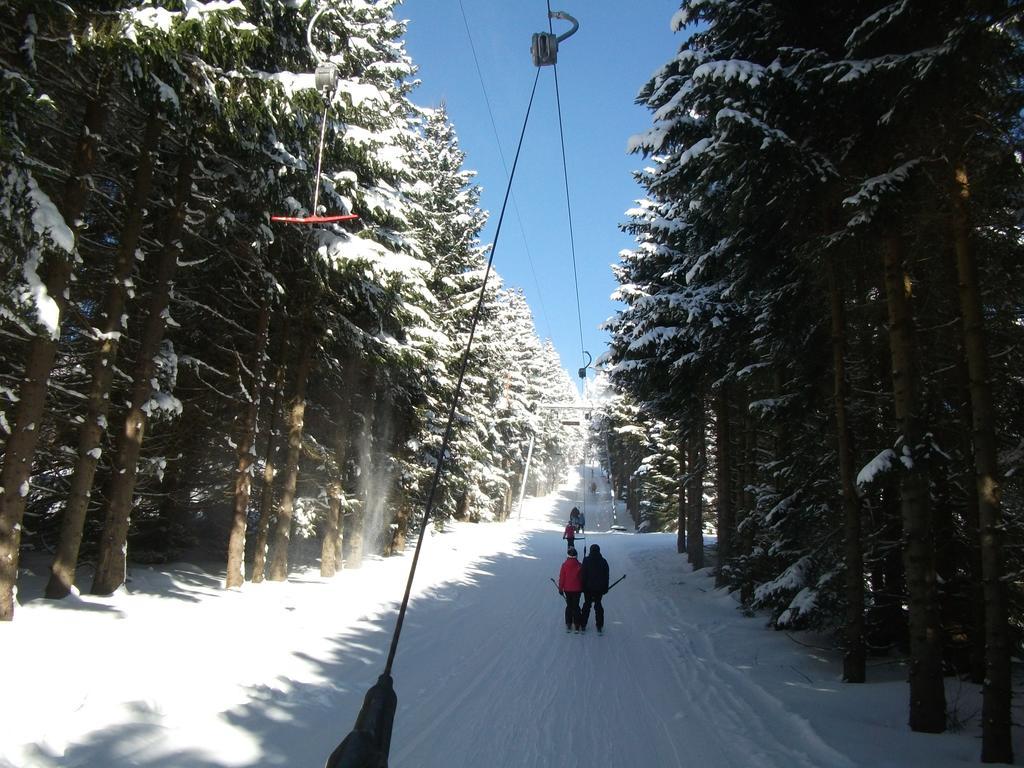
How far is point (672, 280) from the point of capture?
53.4ft

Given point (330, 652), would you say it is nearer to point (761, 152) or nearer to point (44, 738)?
point (44, 738)

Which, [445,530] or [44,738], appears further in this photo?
[445,530]

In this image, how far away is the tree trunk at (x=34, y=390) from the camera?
7539 millimetres

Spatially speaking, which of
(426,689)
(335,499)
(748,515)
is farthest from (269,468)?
(748,515)

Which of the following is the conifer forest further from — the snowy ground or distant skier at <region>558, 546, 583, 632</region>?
distant skier at <region>558, 546, 583, 632</region>

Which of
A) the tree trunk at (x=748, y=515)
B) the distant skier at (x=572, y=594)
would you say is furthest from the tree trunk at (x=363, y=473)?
the tree trunk at (x=748, y=515)

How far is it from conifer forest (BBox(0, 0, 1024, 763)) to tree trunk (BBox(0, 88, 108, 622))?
0.14 ft

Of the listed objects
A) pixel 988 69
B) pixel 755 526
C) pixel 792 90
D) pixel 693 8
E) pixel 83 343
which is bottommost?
pixel 755 526

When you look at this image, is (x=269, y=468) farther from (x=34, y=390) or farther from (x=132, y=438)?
(x=34, y=390)

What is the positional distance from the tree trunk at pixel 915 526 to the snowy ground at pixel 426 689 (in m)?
0.38

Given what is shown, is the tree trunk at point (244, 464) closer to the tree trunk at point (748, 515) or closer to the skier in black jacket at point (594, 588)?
the skier in black jacket at point (594, 588)

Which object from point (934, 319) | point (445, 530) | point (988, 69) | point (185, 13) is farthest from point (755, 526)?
point (445, 530)

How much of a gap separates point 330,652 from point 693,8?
1176cm

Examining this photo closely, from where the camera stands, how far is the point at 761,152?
770 centimetres
